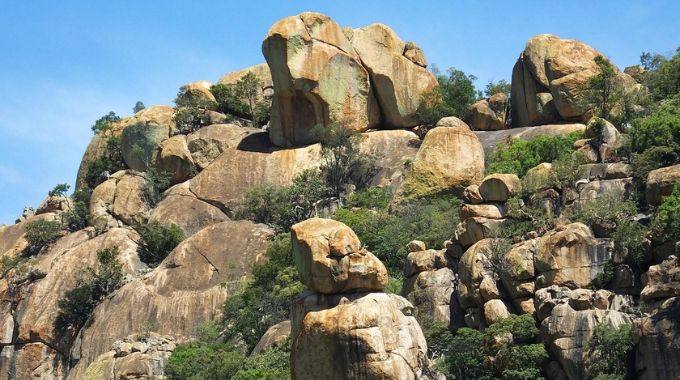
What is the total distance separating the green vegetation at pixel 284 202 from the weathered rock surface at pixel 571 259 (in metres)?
18.8

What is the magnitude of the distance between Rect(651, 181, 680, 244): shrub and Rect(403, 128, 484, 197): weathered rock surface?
15510 mm

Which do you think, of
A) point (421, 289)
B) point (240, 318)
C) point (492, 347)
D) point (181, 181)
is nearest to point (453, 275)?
point (421, 289)

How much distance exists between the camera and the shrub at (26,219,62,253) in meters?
61.6

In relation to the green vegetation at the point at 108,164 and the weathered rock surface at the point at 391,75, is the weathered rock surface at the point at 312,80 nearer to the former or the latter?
the weathered rock surface at the point at 391,75

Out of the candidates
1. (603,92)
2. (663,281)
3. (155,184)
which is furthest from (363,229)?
(663,281)

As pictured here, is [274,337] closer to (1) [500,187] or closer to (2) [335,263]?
(1) [500,187]

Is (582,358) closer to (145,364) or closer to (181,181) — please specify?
(145,364)

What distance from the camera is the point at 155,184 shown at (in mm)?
61812

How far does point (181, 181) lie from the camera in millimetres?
62656

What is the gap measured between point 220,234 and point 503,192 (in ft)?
54.2

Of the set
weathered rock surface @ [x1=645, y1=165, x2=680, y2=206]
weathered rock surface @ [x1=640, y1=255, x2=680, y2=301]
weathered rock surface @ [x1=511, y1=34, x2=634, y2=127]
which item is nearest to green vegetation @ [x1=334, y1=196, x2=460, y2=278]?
weathered rock surface @ [x1=645, y1=165, x2=680, y2=206]

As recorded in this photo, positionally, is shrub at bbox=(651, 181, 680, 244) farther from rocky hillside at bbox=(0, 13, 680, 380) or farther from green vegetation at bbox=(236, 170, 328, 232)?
green vegetation at bbox=(236, 170, 328, 232)

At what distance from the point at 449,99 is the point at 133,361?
23.5 m

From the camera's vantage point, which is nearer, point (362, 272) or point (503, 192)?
point (362, 272)
